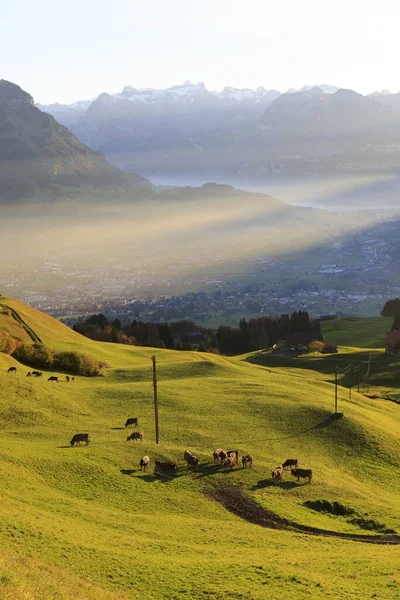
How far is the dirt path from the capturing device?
42594mm

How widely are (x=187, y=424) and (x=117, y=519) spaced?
28.1m

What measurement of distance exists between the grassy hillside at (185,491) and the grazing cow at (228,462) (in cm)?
111

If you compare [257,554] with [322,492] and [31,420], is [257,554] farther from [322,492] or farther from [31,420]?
[31,420]

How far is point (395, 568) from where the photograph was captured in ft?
112

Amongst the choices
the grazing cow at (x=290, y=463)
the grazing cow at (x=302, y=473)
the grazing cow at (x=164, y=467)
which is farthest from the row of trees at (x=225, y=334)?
the grazing cow at (x=164, y=467)

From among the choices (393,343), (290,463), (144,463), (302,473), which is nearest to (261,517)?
(302,473)

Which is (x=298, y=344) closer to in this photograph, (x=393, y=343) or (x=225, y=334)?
(x=393, y=343)

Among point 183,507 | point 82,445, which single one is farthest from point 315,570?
point 82,445

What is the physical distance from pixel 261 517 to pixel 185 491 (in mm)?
6632

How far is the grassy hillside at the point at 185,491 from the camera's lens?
30203mm

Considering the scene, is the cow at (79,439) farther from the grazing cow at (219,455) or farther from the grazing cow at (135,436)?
the grazing cow at (219,455)

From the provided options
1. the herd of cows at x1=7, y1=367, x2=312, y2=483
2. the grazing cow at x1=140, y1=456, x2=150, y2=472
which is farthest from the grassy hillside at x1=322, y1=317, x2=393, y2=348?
the grazing cow at x1=140, y1=456, x2=150, y2=472

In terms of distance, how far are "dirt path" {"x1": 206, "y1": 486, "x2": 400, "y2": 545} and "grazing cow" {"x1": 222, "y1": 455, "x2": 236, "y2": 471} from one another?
4.35 m

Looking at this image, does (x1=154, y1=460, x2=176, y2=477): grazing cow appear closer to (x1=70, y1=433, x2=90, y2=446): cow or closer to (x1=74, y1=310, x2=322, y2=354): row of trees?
(x1=70, y1=433, x2=90, y2=446): cow
